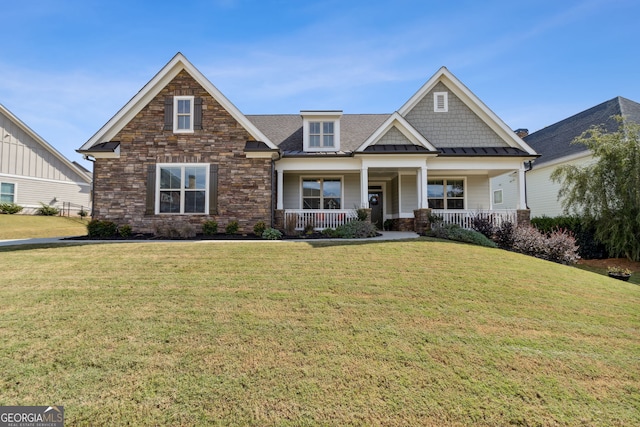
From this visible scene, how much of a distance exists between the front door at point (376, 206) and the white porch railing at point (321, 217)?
3.34m

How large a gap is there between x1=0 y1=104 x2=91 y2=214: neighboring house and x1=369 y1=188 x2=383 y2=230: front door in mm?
25176

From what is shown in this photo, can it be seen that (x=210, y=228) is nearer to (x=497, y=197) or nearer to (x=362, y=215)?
(x=362, y=215)

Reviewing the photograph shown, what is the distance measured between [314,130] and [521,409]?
44.1 feet

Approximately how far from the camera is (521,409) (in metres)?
2.87

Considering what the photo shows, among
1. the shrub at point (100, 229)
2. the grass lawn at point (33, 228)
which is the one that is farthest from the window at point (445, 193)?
the grass lawn at point (33, 228)

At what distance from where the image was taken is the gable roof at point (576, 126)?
16797 mm

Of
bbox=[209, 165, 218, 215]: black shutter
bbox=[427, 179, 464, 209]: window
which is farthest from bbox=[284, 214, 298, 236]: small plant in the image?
bbox=[427, 179, 464, 209]: window

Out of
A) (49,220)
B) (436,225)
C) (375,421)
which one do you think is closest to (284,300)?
(375,421)

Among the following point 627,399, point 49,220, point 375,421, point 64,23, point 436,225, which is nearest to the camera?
point 375,421

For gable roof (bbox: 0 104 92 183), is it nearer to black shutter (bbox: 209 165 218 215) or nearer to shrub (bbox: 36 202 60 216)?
shrub (bbox: 36 202 60 216)

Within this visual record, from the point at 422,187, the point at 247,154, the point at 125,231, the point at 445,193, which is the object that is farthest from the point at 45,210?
the point at 445,193

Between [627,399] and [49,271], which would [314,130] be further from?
[627,399]

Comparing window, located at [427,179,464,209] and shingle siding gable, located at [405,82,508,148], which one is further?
window, located at [427,179,464,209]

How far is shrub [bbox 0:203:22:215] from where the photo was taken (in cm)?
2120
